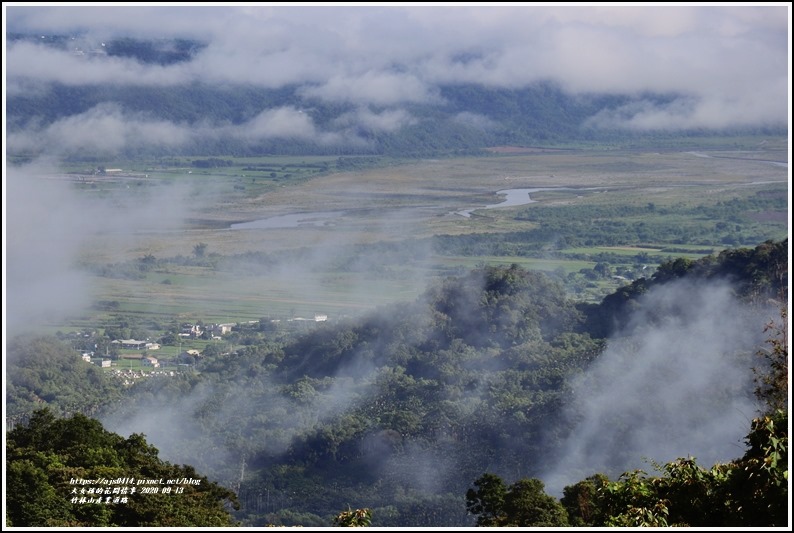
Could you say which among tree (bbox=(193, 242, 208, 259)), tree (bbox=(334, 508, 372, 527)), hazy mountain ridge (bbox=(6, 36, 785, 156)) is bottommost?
tree (bbox=(334, 508, 372, 527))

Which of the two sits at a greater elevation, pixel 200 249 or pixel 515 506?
pixel 200 249

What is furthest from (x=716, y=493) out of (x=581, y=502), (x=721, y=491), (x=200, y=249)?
(x=200, y=249)

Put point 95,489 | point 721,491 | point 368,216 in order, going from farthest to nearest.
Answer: point 368,216
point 95,489
point 721,491

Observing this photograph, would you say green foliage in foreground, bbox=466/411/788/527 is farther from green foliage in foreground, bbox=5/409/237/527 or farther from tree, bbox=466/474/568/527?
green foliage in foreground, bbox=5/409/237/527

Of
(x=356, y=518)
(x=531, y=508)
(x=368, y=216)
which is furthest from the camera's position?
(x=368, y=216)

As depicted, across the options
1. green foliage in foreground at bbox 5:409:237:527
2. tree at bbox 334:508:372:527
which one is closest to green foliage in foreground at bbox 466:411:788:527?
tree at bbox 334:508:372:527

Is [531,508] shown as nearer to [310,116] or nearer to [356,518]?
[356,518]
